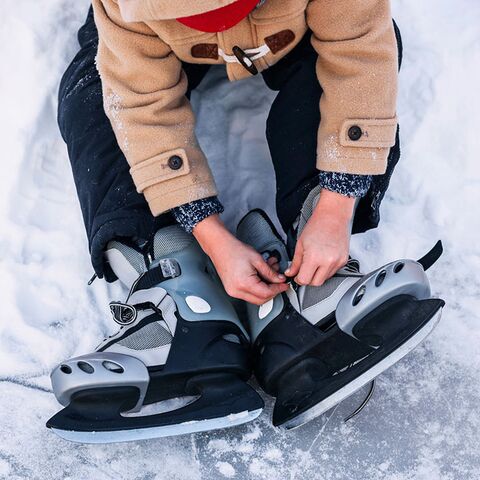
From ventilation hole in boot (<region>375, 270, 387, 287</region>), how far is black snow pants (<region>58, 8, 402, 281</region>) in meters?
0.16

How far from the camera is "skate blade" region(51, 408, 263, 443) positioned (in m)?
0.97

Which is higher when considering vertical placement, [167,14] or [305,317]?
[167,14]

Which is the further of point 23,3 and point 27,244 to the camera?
point 23,3

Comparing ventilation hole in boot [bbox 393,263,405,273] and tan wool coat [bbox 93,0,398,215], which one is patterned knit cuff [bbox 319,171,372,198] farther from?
ventilation hole in boot [bbox 393,263,405,273]

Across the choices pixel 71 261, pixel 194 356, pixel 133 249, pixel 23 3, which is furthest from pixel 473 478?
pixel 23 3

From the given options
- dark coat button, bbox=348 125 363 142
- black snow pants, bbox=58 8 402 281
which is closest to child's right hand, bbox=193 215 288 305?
black snow pants, bbox=58 8 402 281

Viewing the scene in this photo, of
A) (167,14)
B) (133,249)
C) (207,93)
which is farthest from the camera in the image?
(207,93)

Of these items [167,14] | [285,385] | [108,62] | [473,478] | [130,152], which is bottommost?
[473,478]

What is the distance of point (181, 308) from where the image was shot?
106 cm

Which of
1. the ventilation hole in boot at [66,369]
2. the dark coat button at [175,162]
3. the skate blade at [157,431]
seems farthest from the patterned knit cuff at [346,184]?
the ventilation hole in boot at [66,369]

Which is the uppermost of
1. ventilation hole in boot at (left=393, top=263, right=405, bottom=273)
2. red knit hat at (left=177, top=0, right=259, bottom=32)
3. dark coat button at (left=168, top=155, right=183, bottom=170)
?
red knit hat at (left=177, top=0, right=259, bottom=32)

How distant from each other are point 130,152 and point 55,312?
305 millimetres

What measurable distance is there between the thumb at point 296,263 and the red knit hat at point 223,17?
31 centimetres

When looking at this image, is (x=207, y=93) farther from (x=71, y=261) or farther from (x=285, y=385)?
(x=285, y=385)
